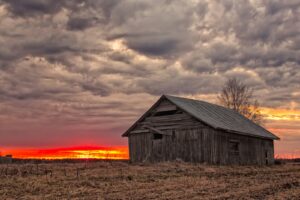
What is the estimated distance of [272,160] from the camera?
49.5 metres

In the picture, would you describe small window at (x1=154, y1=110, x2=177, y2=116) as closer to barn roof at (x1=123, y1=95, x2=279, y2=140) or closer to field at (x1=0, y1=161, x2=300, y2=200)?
barn roof at (x1=123, y1=95, x2=279, y2=140)

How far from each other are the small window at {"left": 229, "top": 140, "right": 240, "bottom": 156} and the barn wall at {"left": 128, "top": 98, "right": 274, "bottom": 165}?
5.6 inches

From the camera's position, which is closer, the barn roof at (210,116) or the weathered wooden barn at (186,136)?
the weathered wooden barn at (186,136)

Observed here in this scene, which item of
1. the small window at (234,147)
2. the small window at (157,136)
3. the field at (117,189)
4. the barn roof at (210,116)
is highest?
the barn roof at (210,116)

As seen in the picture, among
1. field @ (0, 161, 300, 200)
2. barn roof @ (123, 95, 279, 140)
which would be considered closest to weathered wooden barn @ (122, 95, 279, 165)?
barn roof @ (123, 95, 279, 140)

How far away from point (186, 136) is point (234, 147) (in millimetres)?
5915

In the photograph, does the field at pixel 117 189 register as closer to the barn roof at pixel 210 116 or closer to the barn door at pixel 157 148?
the barn roof at pixel 210 116

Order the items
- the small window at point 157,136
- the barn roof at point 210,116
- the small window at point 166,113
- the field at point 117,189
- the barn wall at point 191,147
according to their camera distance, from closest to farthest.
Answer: the field at point 117,189
the barn wall at point 191,147
the barn roof at point 210,116
the small window at point 166,113
the small window at point 157,136

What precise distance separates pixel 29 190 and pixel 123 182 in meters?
4.47

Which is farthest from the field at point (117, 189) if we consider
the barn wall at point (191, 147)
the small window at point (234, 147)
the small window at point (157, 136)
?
the small window at point (234, 147)

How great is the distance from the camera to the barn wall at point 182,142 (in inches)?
1396

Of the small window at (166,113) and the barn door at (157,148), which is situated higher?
the small window at (166,113)

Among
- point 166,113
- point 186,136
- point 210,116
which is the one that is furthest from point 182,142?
point 210,116

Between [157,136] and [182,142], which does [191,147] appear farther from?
[157,136]
